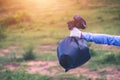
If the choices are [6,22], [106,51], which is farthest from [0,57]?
[106,51]

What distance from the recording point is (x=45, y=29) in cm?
703

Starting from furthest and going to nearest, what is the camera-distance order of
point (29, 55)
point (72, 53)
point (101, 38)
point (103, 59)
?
point (29, 55)
point (103, 59)
point (72, 53)
point (101, 38)

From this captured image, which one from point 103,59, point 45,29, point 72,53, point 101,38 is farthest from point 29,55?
point 101,38

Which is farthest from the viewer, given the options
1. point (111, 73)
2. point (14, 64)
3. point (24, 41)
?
point (24, 41)

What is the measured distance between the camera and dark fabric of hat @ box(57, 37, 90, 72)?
2.89m

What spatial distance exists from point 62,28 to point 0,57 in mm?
1320

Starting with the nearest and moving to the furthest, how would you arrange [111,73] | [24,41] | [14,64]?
[111,73] < [14,64] < [24,41]

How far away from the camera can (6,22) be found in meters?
→ 7.11

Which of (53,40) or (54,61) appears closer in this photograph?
(54,61)

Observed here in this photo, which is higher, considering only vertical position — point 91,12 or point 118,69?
point 91,12

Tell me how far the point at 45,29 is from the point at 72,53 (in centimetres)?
414

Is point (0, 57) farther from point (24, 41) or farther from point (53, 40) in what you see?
point (53, 40)

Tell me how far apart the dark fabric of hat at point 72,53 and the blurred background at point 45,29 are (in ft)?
9.17

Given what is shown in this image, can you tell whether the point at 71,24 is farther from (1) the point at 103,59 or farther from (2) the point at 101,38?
(1) the point at 103,59
